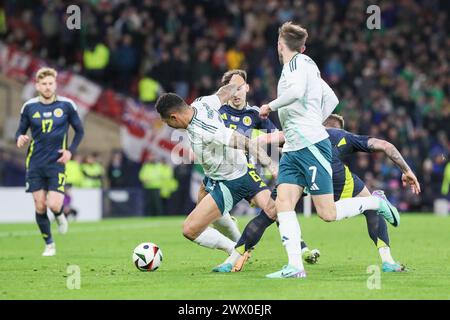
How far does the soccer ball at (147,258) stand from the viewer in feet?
34.9

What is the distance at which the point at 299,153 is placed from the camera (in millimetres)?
9547

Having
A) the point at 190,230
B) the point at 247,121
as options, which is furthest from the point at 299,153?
the point at 247,121

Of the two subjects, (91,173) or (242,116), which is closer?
(242,116)

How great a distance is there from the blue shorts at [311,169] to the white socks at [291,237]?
0.33m

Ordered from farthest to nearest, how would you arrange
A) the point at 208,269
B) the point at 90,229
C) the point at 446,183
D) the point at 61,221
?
the point at 446,183
the point at 90,229
the point at 61,221
the point at 208,269

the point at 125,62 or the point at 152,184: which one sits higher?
the point at 125,62

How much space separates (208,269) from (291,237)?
1.75 metres

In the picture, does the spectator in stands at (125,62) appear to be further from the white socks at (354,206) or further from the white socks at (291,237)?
the white socks at (291,237)

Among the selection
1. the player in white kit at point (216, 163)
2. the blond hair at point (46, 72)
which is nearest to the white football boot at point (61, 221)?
the blond hair at point (46, 72)

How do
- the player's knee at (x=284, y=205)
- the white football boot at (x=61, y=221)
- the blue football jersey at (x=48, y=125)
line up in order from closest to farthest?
the player's knee at (x=284, y=205) < the blue football jersey at (x=48, y=125) < the white football boot at (x=61, y=221)

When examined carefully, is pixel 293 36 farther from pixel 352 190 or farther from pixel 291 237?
pixel 352 190

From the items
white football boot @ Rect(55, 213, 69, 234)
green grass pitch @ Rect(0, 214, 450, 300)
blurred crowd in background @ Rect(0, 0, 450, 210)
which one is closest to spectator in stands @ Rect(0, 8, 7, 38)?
blurred crowd in background @ Rect(0, 0, 450, 210)

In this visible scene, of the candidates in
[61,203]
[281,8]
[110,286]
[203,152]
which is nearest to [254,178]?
[203,152]

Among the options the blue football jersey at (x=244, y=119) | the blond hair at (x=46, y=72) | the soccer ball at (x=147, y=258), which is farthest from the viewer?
the blond hair at (x=46, y=72)
